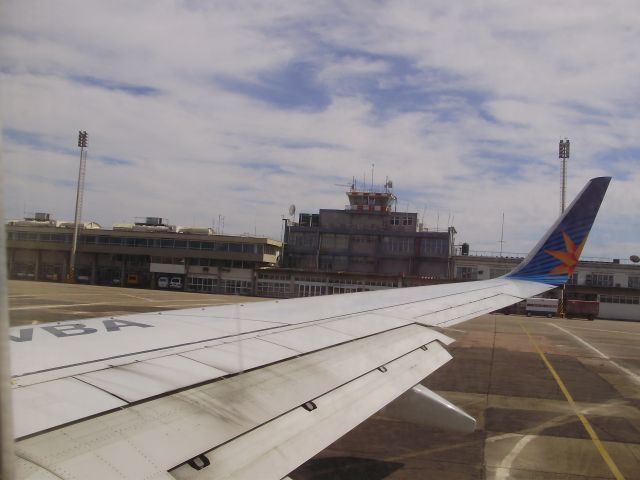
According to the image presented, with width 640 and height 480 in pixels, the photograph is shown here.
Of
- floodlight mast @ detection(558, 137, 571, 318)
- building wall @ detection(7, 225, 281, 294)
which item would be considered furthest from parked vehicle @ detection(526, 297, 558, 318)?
building wall @ detection(7, 225, 281, 294)

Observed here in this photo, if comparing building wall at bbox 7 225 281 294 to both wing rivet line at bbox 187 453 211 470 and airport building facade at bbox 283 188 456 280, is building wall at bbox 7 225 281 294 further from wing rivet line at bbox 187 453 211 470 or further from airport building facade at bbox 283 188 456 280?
wing rivet line at bbox 187 453 211 470

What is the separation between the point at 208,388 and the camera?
3.13 metres

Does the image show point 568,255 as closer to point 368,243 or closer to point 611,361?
point 611,361

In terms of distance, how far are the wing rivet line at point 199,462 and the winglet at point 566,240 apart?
26.1ft

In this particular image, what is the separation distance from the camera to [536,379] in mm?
13430

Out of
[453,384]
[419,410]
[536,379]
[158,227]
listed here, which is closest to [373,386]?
[419,410]

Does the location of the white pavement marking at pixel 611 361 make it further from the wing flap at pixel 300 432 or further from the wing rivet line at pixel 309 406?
the wing rivet line at pixel 309 406

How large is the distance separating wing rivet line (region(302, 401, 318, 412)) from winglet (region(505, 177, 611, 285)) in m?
6.89

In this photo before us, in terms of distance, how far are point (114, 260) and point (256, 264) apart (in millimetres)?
12967

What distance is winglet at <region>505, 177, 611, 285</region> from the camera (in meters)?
8.64

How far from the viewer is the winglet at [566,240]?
28.3 feet

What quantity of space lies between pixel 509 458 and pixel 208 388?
5.63 meters

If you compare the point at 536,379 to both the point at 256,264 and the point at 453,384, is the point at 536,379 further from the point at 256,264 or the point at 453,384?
the point at 256,264

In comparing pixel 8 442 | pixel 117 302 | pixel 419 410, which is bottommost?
pixel 117 302
